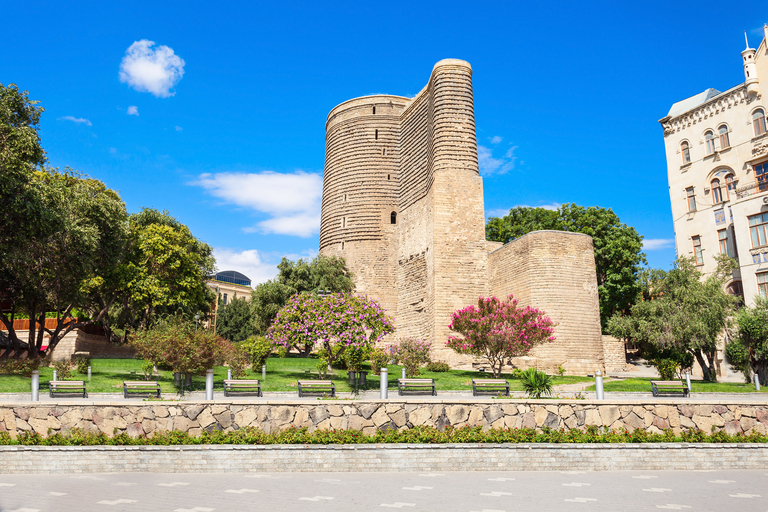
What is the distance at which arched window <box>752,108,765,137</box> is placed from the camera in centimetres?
2608

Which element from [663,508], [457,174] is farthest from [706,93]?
[663,508]

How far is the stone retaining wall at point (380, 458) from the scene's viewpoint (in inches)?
301

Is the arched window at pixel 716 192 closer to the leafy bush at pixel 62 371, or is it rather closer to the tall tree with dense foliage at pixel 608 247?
the tall tree with dense foliage at pixel 608 247

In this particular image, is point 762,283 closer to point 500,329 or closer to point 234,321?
point 500,329

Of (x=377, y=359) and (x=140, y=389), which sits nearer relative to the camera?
(x=140, y=389)

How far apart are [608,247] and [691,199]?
5.29 m

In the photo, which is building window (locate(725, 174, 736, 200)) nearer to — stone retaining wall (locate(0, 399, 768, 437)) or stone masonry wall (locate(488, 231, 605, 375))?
stone masonry wall (locate(488, 231, 605, 375))

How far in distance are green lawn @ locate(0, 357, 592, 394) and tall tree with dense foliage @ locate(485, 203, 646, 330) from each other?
1448 cm

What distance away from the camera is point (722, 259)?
24.8 m

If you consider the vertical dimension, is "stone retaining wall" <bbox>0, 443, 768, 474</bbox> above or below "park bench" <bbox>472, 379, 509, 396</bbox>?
below

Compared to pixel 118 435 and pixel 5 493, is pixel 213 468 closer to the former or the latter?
pixel 118 435

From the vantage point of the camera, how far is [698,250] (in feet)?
92.8

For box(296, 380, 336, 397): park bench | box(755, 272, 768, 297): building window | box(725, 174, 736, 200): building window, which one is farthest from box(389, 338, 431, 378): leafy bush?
box(725, 174, 736, 200): building window

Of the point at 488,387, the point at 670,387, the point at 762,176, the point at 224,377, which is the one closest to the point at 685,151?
the point at 762,176
